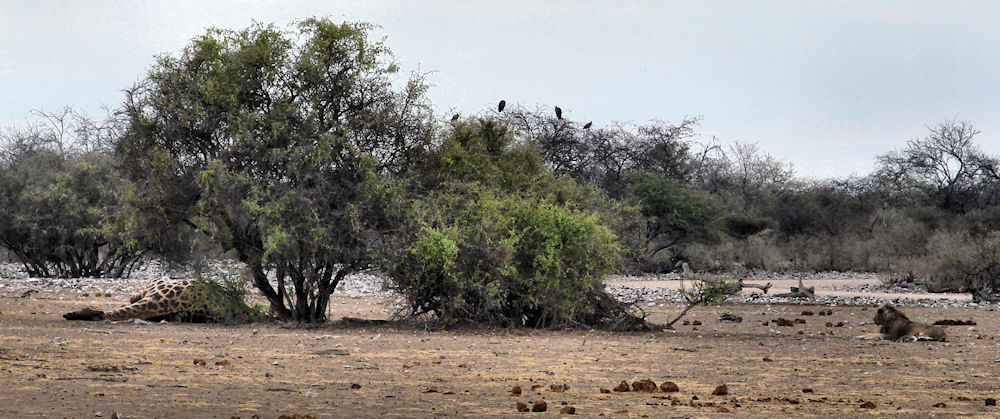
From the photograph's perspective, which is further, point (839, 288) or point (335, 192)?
point (839, 288)

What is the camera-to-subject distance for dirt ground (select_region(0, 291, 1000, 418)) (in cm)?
747

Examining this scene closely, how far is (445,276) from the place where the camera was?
48.7 feet

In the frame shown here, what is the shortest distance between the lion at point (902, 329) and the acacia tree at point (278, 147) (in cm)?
744

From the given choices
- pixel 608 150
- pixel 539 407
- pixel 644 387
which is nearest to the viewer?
pixel 539 407

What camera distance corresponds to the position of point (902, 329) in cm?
1435

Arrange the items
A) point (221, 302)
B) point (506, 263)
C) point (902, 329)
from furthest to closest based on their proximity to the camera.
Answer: point (221, 302) < point (506, 263) < point (902, 329)

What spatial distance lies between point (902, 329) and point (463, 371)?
7.55 m

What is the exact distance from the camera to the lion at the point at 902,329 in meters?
14.2

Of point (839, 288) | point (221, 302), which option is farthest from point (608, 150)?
point (221, 302)

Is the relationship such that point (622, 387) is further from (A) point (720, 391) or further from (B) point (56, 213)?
(B) point (56, 213)

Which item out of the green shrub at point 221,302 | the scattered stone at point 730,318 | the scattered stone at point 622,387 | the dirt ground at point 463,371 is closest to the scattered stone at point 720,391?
the dirt ground at point 463,371

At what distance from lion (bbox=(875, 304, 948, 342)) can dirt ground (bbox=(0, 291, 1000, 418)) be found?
316 mm

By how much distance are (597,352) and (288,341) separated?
4072 millimetres

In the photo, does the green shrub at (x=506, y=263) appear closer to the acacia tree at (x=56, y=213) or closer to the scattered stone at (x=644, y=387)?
the scattered stone at (x=644, y=387)
